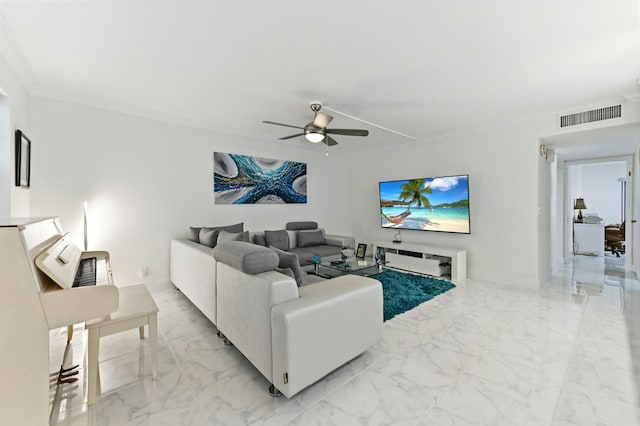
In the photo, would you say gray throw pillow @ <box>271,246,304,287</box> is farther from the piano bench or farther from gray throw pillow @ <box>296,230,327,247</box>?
gray throw pillow @ <box>296,230,327,247</box>

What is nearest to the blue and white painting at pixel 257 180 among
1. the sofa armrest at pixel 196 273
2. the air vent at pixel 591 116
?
the sofa armrest at pixel 196 273

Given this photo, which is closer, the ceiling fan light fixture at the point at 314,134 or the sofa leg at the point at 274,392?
the sofa leg at the point at 274,392

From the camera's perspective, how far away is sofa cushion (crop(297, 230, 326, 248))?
488cm

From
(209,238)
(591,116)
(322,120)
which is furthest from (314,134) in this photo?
(591,116)

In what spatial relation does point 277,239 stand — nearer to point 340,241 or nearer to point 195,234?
point 340,241

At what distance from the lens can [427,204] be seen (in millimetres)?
4855

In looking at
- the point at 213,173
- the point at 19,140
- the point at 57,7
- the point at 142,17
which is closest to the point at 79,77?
the point at 19,140

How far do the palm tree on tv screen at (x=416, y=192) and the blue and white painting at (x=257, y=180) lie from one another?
6.36 feet

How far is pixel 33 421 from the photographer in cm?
119

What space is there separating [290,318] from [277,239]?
3021 millimetres

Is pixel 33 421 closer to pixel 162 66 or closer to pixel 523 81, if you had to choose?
pixel 162 66

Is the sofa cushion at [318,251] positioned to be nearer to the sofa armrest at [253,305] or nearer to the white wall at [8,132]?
the sofa armrest at [253,305]

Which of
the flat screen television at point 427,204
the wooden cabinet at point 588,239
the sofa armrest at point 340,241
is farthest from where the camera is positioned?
the wooden cabinet at point 588,239

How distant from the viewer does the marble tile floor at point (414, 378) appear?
5.11 ft
